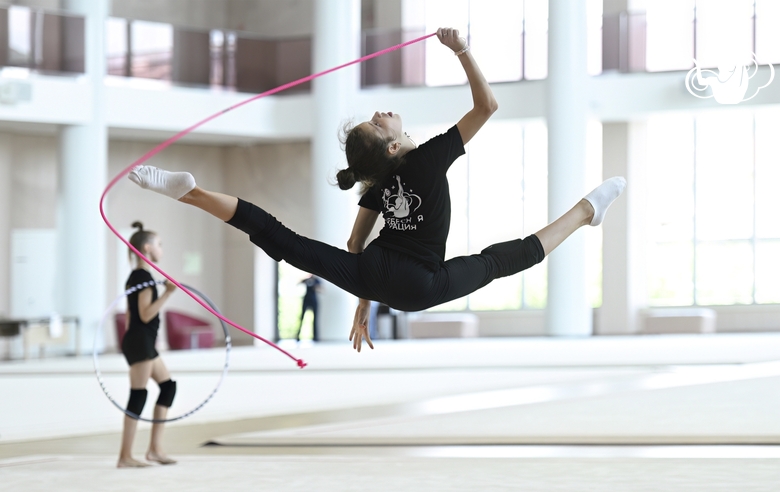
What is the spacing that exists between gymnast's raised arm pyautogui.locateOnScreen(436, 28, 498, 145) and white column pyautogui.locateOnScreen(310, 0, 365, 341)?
39.4 ft

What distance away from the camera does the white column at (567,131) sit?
15367mm

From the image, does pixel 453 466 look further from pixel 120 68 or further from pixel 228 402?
pixel 120 68

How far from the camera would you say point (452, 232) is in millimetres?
19562

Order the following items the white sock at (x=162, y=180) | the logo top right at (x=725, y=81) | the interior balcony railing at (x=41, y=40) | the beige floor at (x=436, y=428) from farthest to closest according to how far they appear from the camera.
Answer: the logo top right at (x=725, y=81)
the interior balcony railing at (x=41, y=40)
the beige floor at (x=436, y=428)
the white sock at (x=162, y=180)

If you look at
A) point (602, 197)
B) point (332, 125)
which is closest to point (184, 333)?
point (332, 125)

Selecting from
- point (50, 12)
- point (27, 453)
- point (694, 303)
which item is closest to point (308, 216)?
point (50, 12)

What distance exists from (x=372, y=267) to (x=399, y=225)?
9.1 inches

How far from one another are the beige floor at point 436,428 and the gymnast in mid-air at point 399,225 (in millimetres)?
1520

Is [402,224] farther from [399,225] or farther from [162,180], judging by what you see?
[162,180]

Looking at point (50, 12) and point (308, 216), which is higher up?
point (50, 12)

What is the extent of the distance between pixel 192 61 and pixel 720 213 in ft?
33.0

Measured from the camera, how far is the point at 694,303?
18172 millimetres

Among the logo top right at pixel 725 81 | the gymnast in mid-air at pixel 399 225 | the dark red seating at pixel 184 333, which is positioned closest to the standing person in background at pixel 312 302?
the dark red seating at pixel 184 333

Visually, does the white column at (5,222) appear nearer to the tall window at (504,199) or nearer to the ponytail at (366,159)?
the tall window at (504,199)
